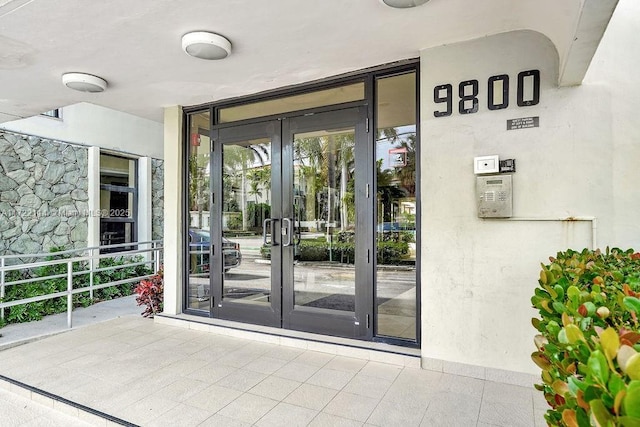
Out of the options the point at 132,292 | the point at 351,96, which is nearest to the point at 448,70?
the point at 351,96

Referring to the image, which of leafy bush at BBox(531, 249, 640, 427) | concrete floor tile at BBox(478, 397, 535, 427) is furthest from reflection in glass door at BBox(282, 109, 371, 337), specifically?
leafy bush at BBox(531, 249, 640, 427)

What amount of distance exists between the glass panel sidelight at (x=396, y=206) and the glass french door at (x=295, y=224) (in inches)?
5.0

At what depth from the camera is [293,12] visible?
2410mm

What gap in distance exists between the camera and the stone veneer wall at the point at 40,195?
5289 mm

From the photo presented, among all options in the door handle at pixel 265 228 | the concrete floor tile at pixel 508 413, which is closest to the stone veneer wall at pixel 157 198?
the door handle at pixel 265 228

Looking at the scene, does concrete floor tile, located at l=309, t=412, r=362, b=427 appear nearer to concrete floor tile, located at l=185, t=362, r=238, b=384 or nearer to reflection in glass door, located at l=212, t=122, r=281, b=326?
concrete floor tile, located at l=185, t=362, r=238, b=384

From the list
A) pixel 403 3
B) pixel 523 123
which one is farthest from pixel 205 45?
pixel 523 123

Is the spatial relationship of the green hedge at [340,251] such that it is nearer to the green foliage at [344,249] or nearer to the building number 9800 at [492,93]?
the green foliage at [344,249]

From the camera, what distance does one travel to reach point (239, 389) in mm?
2670

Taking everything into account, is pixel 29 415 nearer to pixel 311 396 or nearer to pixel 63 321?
pixel 311 396

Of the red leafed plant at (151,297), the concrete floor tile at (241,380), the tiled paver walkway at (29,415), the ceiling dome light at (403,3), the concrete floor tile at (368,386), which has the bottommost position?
the tiled paver walkway at (29,415)

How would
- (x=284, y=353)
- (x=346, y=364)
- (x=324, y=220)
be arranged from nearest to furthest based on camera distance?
(x=346, y=364)
(x=284, y=353)
(x=324, y=220)

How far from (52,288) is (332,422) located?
4879 millimetres

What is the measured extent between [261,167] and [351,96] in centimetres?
119
